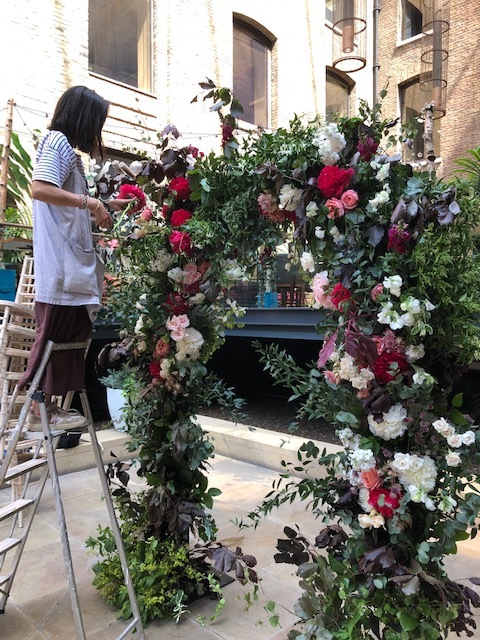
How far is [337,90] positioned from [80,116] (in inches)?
505

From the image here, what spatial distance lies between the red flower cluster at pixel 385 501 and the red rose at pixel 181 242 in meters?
1.19

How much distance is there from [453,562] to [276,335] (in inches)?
118

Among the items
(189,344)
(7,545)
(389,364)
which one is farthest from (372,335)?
(7,545)

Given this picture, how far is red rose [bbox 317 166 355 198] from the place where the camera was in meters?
1.65

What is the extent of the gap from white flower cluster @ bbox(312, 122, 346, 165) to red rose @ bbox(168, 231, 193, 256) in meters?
0.67

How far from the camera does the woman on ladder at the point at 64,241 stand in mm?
1758

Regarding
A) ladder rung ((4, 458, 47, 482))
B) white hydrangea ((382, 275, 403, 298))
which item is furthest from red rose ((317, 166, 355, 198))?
ladder rung ((4, 458, 47, 482))

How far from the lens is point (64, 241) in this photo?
1801mm

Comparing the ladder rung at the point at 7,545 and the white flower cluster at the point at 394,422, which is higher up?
the white flower cluster at the point at 394,422

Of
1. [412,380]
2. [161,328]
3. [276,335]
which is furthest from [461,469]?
[276,335]

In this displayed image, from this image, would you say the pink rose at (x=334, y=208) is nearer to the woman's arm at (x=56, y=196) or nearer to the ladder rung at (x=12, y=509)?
the woman's arm at (x=56, y=196)

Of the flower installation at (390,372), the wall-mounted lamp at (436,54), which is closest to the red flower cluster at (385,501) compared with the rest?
the flower installation at (390,372)

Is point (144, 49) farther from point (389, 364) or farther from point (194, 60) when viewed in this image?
point (389, 364)

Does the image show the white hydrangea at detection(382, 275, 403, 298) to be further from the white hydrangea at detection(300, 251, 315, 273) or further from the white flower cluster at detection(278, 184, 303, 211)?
the white flower cluster at detection(278, 184, 303, 211)
